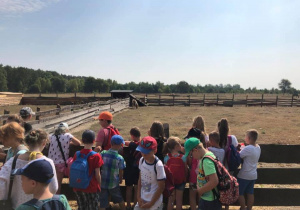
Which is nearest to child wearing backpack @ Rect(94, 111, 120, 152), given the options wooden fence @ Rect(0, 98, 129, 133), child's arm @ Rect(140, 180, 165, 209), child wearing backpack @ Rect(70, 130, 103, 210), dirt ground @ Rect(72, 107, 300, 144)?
child wearing backpack @ Rect(70, 130, 103, 210)

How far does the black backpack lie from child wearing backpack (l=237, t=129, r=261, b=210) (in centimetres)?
283

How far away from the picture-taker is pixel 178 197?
354 cm

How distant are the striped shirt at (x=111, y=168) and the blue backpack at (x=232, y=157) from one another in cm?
160

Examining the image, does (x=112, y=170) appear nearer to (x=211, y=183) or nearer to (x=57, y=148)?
(x=57, y=148)

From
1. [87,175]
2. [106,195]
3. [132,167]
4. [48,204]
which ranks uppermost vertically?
[48,204]

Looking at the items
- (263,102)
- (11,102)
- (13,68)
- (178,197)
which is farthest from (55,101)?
(13,68)

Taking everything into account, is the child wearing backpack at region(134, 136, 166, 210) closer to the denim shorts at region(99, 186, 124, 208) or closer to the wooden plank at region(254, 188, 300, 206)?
the denim shorts at region(99, 186, 124, 208)

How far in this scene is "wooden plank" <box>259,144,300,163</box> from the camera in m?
3.89

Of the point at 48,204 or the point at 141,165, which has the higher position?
the point at 48,204

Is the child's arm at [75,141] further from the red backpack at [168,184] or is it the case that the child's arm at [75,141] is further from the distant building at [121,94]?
the distant building at [121,94]

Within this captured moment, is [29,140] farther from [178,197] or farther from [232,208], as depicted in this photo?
[232,208]

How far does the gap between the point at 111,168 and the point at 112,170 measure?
0.04 meters

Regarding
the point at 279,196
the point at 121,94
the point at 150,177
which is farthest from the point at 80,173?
the point at 121,94

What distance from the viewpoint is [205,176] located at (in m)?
2.72
